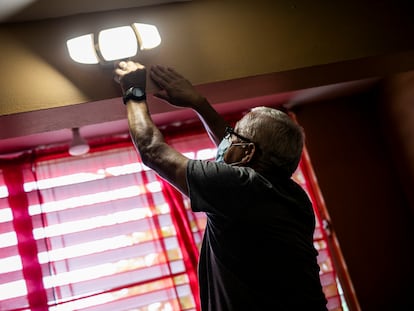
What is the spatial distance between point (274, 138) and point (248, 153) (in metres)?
0.09

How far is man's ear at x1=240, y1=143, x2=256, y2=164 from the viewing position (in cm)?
155

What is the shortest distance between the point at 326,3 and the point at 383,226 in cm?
196

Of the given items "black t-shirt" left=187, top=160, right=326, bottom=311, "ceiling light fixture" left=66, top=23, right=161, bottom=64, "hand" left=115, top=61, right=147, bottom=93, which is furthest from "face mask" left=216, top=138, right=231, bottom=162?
"ceiling light fixture" left=66, top=23, right=161, bottom=64

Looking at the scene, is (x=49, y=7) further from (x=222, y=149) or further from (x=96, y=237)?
(x=96, y=237)

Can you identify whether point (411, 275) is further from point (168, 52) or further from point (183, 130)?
point (168, 52)

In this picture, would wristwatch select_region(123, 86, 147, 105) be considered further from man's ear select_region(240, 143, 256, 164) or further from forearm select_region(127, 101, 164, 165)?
man's ear select_region(240, 143, 256, 164)

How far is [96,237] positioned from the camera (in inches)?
127

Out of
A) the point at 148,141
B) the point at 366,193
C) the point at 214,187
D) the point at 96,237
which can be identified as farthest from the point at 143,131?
the point at 366,193

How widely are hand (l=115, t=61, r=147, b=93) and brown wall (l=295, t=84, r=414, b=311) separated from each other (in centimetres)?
211

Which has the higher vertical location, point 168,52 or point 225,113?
point 225,113

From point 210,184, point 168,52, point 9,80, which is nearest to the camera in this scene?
point 210,184

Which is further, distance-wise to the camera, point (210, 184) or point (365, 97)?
point (365, 97)

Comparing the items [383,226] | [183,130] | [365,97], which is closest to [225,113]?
[183,130]

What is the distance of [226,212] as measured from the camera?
1.42 metres
